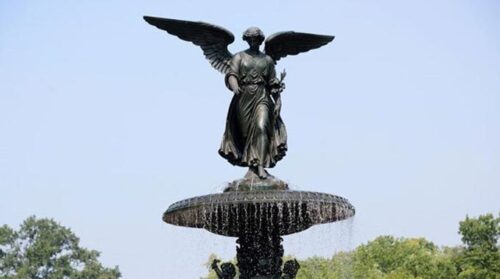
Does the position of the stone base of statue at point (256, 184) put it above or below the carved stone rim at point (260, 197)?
above

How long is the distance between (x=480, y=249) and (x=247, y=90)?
37.5 metres

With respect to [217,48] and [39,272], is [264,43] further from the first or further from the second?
[39,272]

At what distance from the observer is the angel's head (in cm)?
1703

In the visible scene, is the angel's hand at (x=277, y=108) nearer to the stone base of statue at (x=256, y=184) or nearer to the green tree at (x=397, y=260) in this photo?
the stone base of statue at (x=256, y=184)

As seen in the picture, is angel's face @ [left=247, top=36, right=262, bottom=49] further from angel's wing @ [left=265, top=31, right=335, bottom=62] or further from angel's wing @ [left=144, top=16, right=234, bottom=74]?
angel's wing @ [left=144, top=16, right=234, bottom=74]

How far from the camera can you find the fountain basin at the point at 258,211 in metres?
15.1

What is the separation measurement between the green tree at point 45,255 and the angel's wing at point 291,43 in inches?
2452

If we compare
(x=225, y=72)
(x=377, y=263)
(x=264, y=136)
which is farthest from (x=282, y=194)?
(x=377, y=263)

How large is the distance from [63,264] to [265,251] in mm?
66852

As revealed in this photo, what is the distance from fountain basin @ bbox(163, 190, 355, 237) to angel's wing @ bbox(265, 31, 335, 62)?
3153 mm

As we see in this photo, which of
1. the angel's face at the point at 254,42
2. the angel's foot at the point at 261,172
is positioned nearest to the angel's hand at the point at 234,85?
the angel's face at the point at 254,42

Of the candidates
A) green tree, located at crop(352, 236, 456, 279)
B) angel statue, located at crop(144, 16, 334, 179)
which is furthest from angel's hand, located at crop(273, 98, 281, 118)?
green tree, located at crop(352, 236, 456, 279)

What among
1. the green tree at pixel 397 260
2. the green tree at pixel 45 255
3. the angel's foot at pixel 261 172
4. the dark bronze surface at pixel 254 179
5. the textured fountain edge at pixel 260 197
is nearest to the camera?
the textured fountain edge at pixel 260 197

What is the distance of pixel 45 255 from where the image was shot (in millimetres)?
80562
